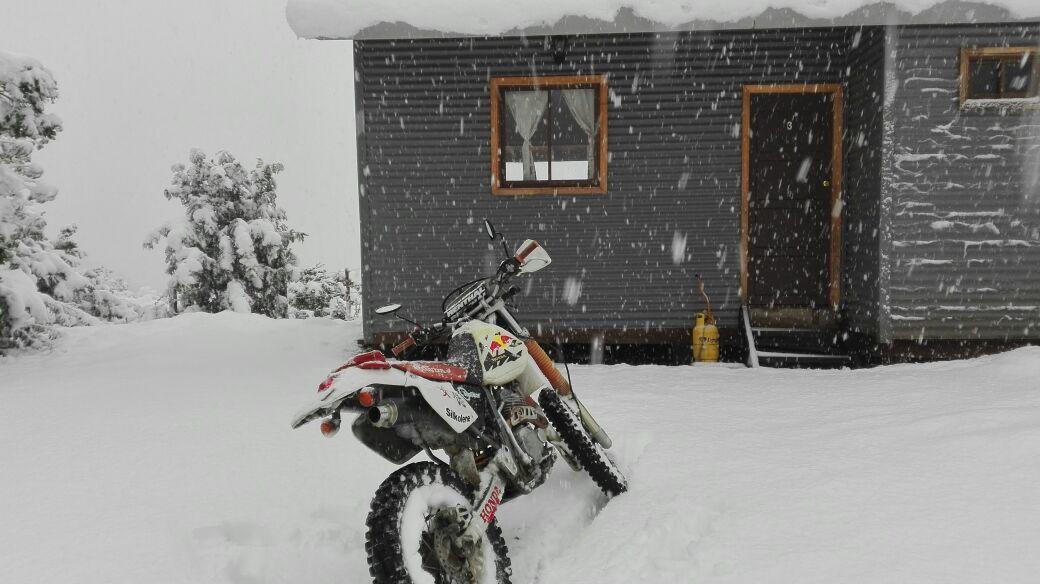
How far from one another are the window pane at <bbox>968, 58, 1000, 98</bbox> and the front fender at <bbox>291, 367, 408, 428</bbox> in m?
7.62

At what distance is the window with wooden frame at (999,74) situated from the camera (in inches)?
281

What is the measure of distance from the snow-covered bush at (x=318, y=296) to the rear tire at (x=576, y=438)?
15.7 m

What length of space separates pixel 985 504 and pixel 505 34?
6.16m

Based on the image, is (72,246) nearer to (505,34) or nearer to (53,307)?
(53,307)

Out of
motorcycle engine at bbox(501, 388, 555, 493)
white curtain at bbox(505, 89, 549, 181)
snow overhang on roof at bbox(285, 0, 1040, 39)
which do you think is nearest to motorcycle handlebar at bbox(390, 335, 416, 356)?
motorcycle engine at bbox(501, 388, 555, 493)

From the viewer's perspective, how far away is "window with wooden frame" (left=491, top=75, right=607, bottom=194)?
8219 millimetres

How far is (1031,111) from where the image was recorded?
716 cm

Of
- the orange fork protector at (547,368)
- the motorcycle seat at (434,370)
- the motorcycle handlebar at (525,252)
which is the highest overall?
the motorcycle handlebar at (525,252)

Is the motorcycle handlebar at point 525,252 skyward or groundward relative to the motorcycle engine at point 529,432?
skyward

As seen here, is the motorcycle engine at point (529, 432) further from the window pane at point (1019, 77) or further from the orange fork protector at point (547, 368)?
the window pane at point (1019, 77)

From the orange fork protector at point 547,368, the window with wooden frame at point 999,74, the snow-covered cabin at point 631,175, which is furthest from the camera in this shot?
the snow-covered cabin at point 631,175

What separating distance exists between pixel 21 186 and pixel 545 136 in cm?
617

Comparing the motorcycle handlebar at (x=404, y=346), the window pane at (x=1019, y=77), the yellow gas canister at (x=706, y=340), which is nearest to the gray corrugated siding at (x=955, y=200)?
the window pane at (x=1019, y=77)

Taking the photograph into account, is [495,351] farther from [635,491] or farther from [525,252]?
[635,491]
